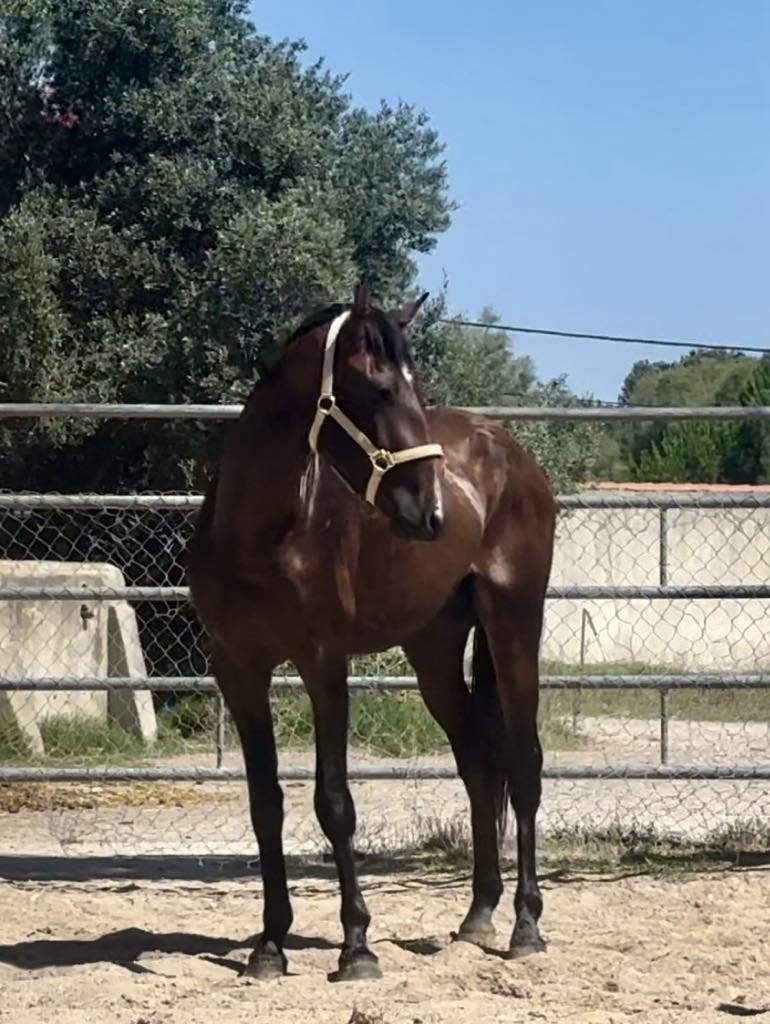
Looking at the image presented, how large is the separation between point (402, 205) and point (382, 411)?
29.5 feet

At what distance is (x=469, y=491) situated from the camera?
5.10 meters

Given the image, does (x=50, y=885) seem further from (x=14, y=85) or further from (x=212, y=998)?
(x=14, y=85)

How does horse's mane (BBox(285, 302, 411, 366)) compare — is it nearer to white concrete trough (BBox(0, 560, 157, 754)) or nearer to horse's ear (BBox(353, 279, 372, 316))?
horse's ear (BBox(353, 279, 372, 316))

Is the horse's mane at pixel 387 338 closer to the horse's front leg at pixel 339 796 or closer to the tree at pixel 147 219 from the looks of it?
the horse's front leg at pixel 339 796

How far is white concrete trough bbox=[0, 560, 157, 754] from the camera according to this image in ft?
29.2

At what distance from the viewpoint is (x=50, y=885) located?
5887mm

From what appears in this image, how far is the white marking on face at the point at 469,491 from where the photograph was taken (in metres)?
5.07

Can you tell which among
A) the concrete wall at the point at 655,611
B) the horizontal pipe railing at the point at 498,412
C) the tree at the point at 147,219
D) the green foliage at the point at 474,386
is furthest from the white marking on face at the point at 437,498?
the concrete wall at the point at 655,611

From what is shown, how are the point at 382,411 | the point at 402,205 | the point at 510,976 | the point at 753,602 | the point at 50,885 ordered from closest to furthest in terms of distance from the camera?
the point at 382,411 < the point at 510,976 < the point at 50,885 < the point at 402,205 < the point at 753,602

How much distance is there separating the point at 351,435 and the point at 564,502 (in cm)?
215

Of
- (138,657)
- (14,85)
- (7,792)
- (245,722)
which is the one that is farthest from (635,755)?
(14,85)

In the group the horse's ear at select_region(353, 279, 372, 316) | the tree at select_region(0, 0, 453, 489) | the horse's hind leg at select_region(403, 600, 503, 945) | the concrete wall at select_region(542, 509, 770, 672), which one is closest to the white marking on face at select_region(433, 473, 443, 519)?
the horse's ear at select_region(353, 279, 372, 316)

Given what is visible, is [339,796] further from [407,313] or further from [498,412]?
[498,412]

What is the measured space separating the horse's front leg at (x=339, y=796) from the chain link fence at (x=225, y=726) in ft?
5.16
